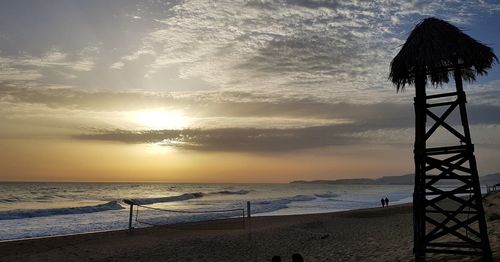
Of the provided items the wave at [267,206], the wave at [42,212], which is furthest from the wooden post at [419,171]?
the wave at [42,212]

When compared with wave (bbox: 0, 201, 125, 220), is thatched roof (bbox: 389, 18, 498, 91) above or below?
above

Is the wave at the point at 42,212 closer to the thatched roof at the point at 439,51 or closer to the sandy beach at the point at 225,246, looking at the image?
the sandy beach at the point at 225,246

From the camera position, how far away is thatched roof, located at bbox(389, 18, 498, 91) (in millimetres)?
8906

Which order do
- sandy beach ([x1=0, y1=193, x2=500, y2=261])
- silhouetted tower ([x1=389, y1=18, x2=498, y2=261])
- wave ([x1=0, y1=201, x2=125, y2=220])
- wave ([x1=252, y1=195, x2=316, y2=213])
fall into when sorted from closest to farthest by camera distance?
1. silhouetted tower ([x1=389, y1=18, x2=498, y2=261])
2. sandy beach ([x1=0, y1=193, x2=500, y2=261])
3. wave ([x1=0, y1=201, x2=125, y2=220])
4. wave ([x1=252, y1=195, x2=316, y2=213])

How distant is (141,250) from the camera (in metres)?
16.5

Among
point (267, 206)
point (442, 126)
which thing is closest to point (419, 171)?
point (442, 126)

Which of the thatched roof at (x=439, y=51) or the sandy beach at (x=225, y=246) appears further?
the sandy beach at (x=225, y=246)

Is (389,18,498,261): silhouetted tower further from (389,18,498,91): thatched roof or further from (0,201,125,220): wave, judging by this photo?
(0,201,125,220): wave

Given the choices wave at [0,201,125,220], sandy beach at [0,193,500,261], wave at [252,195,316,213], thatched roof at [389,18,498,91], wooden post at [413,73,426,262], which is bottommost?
wave at [252,195,316,213]

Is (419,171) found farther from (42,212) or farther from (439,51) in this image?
(42,212)

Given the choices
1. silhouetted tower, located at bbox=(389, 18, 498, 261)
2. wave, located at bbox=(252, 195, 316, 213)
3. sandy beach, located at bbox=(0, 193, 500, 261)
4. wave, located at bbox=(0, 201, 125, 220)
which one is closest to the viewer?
silhouetted tower, located at bbox=(389, 18, 498, 261)

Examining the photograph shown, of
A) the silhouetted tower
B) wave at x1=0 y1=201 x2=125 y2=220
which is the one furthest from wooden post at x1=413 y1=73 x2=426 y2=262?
wave at x1=0 y1=201 x2=125 y2=220

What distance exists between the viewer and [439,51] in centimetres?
891

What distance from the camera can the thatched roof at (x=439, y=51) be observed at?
8906 mm
